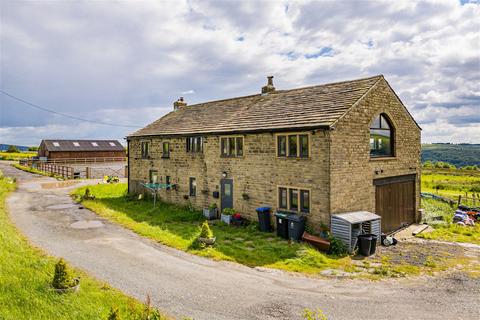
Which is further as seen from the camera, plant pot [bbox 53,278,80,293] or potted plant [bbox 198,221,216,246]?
potted plant [bbox 198,221,216,246]

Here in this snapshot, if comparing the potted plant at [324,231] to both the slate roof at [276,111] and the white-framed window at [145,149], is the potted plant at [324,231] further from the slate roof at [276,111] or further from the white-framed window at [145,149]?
the white-framed window at [145,149]

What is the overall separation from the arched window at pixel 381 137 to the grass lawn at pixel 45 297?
13.6m

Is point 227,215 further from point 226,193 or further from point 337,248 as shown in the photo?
point 337,248

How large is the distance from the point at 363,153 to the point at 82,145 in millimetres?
55239

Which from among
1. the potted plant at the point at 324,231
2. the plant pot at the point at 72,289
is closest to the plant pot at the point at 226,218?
the potted plant at the point at 324,231

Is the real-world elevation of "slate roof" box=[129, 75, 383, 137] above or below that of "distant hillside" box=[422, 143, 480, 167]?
above

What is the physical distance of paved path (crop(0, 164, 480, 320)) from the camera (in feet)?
26.7

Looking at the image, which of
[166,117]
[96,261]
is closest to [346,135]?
[96,261]

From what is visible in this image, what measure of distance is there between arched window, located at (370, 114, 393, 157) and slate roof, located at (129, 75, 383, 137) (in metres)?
2.08

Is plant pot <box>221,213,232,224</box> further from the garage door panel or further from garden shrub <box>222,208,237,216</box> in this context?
the garage door panel

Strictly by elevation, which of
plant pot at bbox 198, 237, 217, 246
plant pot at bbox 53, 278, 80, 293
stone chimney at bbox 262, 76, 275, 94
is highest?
stone chimney at bbox 262, 76, 275, 94

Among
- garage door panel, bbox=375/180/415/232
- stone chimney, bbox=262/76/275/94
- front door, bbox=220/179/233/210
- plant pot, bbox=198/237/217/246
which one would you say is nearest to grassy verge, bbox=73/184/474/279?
plant pot, bbox=198/237/217/246

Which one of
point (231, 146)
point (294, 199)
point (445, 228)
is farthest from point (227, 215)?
point (445, 228)

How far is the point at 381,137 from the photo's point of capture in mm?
17156
